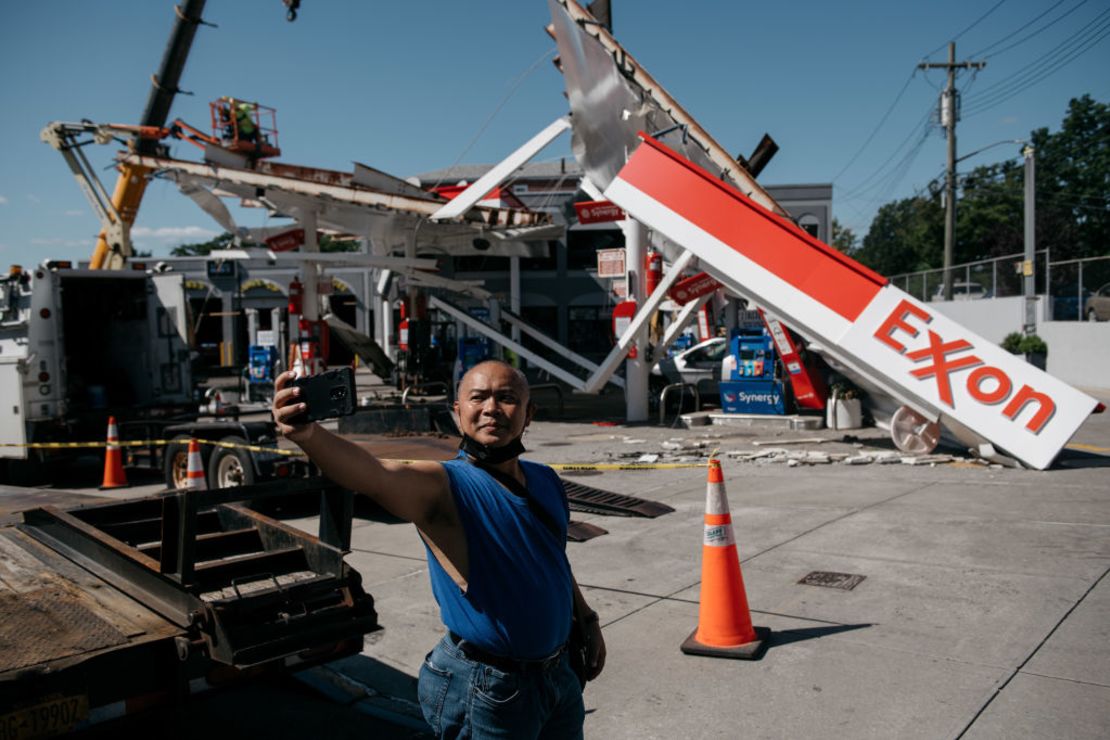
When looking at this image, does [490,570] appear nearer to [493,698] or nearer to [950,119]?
[493,698]

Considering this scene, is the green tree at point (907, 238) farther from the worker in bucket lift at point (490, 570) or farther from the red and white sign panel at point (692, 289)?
the worker in bucket lift at point (490, 570)

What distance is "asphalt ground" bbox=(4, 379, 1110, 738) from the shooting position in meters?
4.36

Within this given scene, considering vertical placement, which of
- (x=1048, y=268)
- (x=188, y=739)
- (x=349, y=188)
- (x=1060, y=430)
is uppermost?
(x=349, y=188)

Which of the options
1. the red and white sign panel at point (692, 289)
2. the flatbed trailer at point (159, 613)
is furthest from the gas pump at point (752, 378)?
the flatbed trailer at point (159, 613)

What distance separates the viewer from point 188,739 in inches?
175

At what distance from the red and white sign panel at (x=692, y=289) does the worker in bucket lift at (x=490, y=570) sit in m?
14.5

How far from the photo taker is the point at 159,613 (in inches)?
147

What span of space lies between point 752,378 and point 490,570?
14.1m

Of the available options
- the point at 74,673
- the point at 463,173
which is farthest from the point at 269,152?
the point at 74,673

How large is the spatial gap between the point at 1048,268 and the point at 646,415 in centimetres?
1440

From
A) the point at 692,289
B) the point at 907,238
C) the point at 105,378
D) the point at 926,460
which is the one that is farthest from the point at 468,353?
the point at 907,238

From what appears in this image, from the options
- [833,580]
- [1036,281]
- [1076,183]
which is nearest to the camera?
[833,580]

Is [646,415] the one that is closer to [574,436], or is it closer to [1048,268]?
[574,436]

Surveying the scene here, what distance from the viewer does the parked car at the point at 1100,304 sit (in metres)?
24.0
